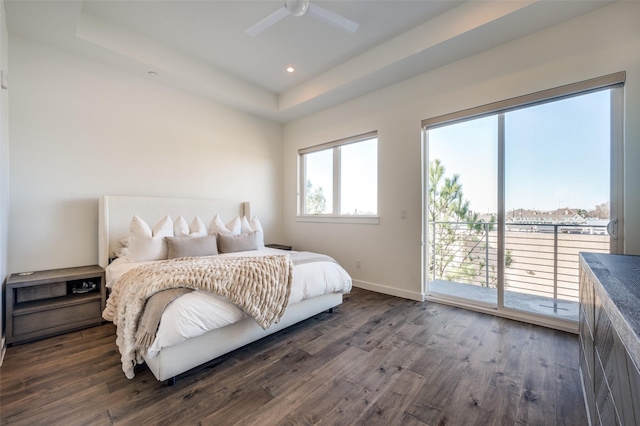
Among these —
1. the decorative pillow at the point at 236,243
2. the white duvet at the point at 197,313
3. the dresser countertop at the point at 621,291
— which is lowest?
the white duvet at the point at 197,313

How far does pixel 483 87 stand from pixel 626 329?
9.16 feet

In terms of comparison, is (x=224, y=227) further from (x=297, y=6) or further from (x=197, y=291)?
(x=297, y=6)

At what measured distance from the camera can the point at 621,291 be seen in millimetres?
958

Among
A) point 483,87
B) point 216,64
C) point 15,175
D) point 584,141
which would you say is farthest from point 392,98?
point 15,175

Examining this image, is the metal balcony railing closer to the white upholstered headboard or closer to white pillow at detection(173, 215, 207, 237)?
white pillow at detection(173, 215, 207, 237)

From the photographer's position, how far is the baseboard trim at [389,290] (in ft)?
10.5

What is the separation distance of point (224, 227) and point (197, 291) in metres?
1.82

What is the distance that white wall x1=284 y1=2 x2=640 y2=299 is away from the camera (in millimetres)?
2059

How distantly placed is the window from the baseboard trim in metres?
0.94

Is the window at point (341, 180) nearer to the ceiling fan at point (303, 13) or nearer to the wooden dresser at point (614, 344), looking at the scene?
the ceiling fan at point (303, 13)

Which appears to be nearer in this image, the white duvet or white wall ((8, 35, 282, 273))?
the white duvet

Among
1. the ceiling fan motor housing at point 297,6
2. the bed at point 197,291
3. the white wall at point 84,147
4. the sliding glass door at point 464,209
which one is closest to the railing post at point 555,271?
the sliding glass door at point 464,209

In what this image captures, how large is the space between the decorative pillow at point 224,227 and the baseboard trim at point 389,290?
1.87m

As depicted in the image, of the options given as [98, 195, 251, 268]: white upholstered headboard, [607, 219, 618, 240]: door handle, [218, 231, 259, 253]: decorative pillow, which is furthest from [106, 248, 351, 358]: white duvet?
[607, 219, 618, 240]: door handle
